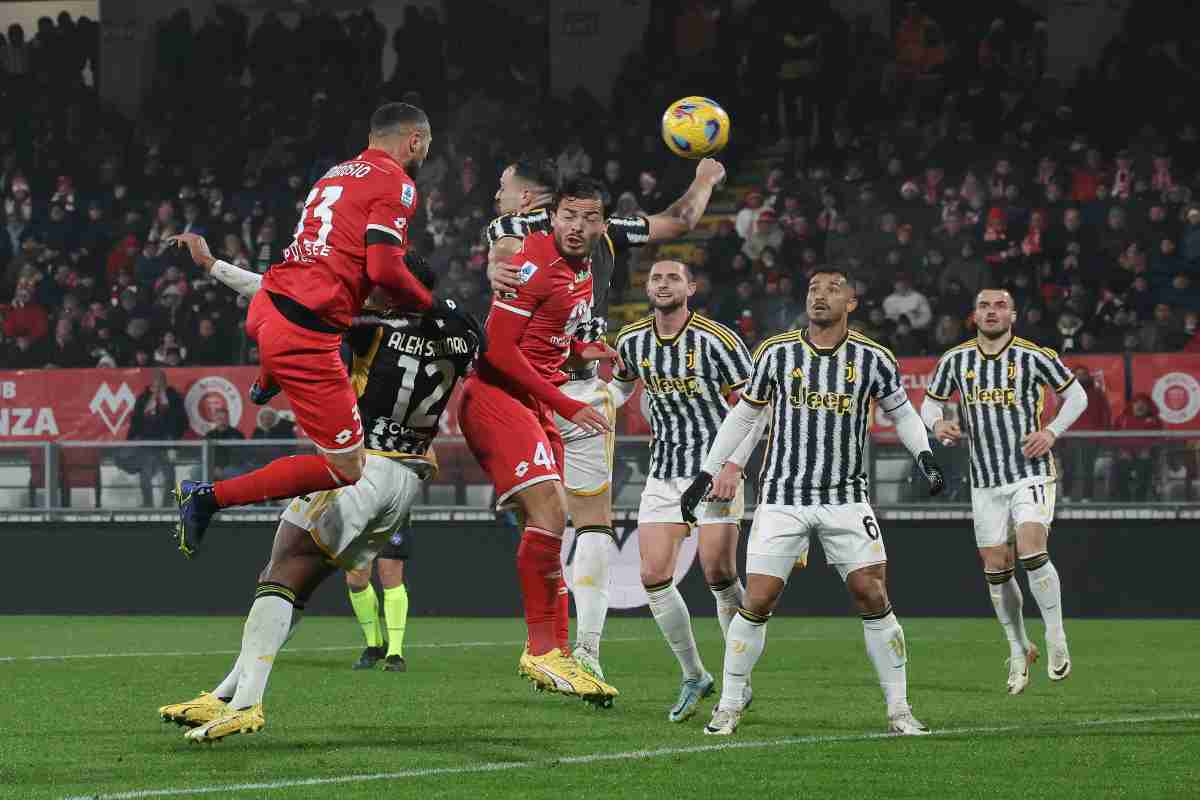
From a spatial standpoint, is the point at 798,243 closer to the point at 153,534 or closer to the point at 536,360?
the point at 153,534

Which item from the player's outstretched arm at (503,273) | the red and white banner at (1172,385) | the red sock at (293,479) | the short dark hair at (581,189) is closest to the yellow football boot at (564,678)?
the red sock at (293,479)

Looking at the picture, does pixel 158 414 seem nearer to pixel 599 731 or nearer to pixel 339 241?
pixel 599 731

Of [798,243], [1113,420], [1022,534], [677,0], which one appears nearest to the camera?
[1022,534]

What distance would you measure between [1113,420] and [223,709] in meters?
10.3

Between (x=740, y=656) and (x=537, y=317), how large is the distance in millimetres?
1934

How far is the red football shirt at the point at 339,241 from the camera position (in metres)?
7.19

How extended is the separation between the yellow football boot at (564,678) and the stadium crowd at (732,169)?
437 inches

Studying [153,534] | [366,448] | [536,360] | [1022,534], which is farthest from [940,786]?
[153,534]

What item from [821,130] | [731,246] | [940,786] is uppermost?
[821,130]

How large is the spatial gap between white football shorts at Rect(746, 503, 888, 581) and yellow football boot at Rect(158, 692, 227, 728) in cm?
222

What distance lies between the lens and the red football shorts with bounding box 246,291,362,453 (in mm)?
7031

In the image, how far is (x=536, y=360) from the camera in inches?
350

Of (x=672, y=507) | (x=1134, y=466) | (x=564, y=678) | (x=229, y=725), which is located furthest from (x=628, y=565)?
(x=229, y=725)

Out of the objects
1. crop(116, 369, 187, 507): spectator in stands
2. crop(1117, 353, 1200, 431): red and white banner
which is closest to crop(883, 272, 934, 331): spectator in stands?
crop(1117, 353, 1200, 431): red and white banner
